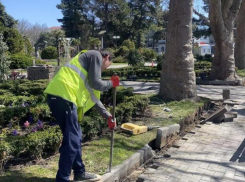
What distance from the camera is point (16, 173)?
385cm

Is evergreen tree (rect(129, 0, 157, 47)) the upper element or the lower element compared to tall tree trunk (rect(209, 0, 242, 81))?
upper

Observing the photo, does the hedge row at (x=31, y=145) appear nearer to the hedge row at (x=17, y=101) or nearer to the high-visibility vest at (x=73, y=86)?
the high-visibility vest at (x=73, y=86)

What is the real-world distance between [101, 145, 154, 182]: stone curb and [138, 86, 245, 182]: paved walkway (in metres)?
0.20

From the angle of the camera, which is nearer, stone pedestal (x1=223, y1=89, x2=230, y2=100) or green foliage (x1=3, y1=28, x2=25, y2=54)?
stone pedestal (x1=223, y1=89, x2=230, y2=100)

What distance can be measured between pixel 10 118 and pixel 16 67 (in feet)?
61.0

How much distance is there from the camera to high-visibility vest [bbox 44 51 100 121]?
129 inches

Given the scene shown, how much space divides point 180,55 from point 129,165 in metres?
5.23

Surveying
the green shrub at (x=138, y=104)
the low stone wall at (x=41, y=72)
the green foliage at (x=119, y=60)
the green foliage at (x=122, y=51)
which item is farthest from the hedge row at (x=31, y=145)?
the green foliage at (x=122, y=51)

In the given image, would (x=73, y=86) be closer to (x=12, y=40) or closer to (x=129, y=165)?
(x=129, y=165)

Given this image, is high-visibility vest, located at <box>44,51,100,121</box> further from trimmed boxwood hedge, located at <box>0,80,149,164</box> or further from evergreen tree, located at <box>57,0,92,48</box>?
evergreen tree, located at <box>57,0,92,48</box>

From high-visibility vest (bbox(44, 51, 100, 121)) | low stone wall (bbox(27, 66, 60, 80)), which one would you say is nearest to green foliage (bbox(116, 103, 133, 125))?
high-visibility vest (bbox(44, 51, 100, 121))

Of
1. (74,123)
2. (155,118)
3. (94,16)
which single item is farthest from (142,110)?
(94,16)

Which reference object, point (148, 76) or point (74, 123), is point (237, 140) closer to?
point (74, 123)

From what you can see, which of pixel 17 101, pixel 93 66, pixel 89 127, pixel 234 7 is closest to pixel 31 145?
pixel 89 127
